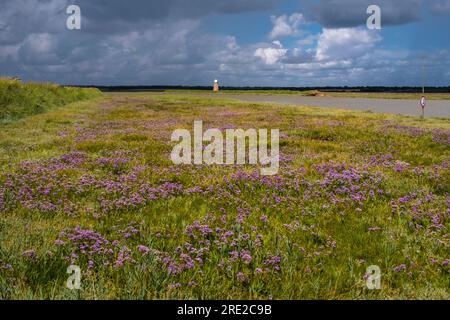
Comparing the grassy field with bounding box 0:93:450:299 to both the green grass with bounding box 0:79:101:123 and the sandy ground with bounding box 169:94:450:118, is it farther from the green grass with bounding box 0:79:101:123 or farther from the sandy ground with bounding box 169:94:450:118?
the sandy ground with bounding box 169:94:450:118

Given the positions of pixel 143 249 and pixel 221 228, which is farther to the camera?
pixel 221 228

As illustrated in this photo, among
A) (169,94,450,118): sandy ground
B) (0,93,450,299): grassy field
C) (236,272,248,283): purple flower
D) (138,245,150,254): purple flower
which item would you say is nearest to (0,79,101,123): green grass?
(0,93,450,299): grassy field

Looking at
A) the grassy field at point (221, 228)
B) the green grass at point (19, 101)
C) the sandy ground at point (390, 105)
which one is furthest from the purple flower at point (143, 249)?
the sandy ground at point (390, 105)

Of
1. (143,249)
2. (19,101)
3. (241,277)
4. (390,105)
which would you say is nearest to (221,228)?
(143,249)

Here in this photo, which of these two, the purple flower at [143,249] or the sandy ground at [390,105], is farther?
the sandy ground at [390,105]

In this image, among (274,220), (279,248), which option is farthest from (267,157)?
(279,248)

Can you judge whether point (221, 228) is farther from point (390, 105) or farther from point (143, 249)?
point (390, 105)

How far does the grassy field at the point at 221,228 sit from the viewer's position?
5.06 m

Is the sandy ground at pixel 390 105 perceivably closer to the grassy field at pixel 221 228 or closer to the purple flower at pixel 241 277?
the grassy field at pixel 221 228

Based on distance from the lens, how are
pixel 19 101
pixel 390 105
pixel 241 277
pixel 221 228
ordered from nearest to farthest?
pixel 241 277, pixel 221 228, pixel 19 101, pixel 390 105

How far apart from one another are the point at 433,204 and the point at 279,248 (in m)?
4.76

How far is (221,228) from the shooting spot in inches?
284

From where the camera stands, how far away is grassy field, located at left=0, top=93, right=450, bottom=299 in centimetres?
506
